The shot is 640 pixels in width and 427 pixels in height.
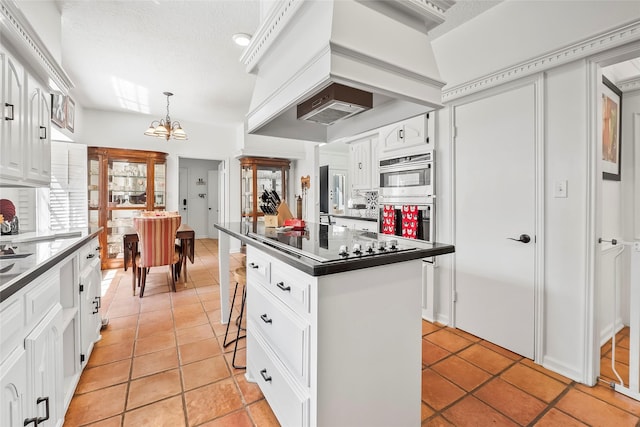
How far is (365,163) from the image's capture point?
4242 mm

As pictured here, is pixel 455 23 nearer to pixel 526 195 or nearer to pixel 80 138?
pixel 526 195

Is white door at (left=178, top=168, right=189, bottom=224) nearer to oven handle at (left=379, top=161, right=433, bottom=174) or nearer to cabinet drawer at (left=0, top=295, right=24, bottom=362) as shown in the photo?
oven handle at (left=379, top=161, right=433, bottom=174)

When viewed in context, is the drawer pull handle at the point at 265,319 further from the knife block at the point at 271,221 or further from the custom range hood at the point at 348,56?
the custom range hood at the point at 348,56

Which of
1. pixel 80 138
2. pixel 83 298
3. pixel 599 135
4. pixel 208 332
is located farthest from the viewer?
pixel 80 138

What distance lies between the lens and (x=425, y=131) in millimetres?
2732

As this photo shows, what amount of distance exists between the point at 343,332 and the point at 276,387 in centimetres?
58

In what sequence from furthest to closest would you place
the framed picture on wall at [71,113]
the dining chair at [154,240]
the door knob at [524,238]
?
the framed picture on wall at [71,113]
the dining chair at [154,240]
the door knob at [524,238]

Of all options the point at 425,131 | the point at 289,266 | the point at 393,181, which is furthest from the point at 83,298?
the point at 425,131

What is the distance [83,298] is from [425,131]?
2976 mm

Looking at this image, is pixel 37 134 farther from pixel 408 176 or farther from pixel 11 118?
pixel 408 176

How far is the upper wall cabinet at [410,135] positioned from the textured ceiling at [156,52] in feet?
5.45

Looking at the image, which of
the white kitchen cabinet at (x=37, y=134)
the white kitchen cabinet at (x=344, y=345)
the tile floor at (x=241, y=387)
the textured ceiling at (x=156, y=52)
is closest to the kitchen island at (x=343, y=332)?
the white kitchen cabinet at (x=344, y=345)

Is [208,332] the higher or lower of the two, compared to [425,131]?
lower

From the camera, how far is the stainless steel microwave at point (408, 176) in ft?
8.94
